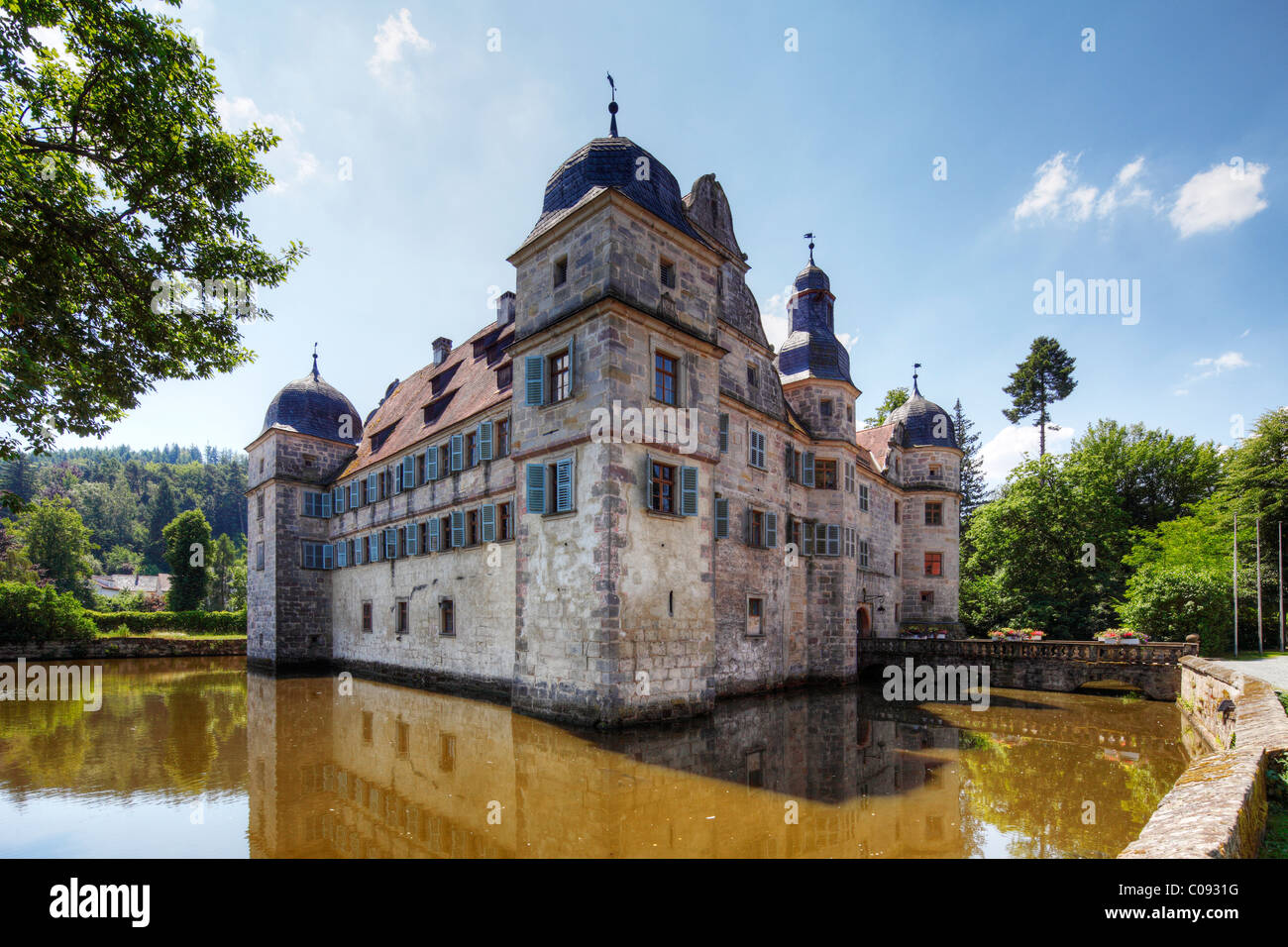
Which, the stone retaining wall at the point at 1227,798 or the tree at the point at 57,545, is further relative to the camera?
the tree at the point at 57,545

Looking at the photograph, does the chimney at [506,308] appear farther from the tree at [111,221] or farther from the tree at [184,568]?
the tree at [184,568]

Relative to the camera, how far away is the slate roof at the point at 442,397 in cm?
1912

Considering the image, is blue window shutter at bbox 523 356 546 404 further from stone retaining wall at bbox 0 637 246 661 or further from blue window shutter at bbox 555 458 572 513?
stone retaining wall at bbox 0 637 246 661

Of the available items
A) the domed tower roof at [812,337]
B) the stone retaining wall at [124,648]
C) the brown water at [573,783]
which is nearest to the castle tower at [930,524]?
the domed tower roof at [812,337]

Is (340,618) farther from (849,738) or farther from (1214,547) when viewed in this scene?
(1214,547)

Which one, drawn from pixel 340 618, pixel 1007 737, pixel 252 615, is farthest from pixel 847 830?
pixel 252 615

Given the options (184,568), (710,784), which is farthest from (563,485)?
(184,568)

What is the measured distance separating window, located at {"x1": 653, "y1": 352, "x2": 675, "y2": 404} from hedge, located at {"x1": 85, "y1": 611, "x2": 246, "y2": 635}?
34.2 m

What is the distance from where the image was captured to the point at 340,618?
25688 millimetres

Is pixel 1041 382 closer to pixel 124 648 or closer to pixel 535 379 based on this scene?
pixel 535 379

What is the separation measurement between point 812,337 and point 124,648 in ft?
116

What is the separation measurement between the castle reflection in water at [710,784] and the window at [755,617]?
2572 millimetres

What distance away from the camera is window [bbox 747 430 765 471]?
58.6 feet
